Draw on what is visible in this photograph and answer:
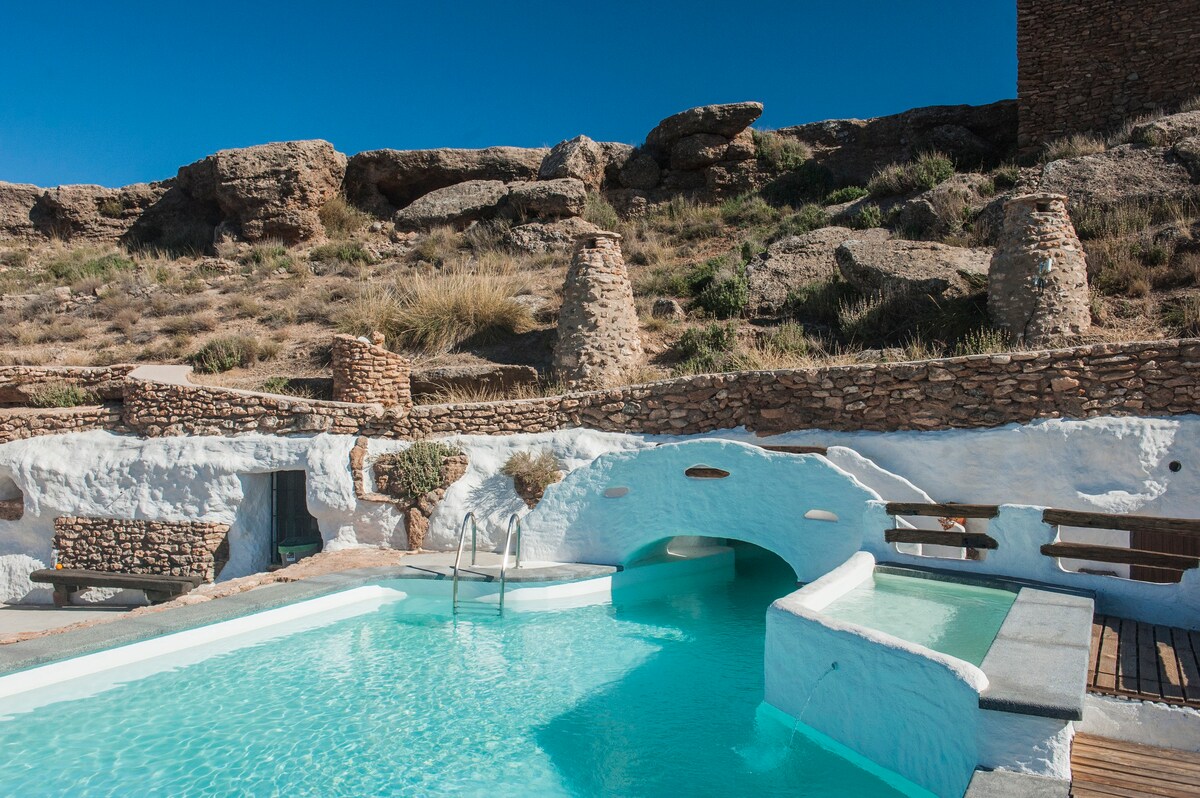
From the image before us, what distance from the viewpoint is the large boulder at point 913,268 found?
13.4 meters

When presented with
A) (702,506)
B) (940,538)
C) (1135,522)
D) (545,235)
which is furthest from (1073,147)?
(1135,522)

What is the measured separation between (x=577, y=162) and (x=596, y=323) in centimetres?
1060

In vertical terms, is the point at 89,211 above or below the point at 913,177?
above

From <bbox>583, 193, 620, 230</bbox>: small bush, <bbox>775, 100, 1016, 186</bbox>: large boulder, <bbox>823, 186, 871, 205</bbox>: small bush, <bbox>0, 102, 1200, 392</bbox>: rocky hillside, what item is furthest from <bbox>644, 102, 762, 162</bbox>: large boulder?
<bbox>823, 186, 871, 205</bbox>: small bush

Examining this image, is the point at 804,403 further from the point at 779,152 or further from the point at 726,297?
the point at 779,152

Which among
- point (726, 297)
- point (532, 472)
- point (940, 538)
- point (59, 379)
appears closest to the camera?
point (940, 538)

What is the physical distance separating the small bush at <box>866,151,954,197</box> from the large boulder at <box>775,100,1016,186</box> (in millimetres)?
1290

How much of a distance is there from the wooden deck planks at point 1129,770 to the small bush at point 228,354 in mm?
15627

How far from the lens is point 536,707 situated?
5.98 meters

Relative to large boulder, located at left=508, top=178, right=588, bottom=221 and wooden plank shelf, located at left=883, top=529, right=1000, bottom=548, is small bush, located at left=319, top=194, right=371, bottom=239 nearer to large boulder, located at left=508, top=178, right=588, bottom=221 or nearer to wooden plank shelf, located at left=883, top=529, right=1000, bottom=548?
large boulder, located at left=508, top=178, right=588, bottom=221

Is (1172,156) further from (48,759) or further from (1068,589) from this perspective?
(48,759)

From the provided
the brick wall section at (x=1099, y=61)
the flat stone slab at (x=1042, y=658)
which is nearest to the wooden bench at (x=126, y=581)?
the flat stone slab at (x=1042, y=658)

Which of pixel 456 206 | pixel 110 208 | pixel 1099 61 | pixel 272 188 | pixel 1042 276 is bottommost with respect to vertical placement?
pixel 1042 276

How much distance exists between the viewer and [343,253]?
71.9ft
